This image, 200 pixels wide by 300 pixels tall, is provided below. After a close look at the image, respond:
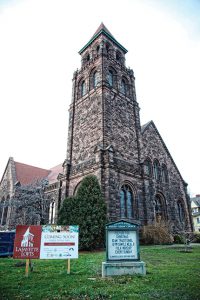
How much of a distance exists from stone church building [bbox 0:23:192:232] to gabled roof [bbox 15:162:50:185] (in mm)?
6278

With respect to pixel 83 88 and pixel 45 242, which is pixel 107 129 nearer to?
pixel 83 88

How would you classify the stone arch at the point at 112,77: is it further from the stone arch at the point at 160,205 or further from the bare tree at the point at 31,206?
the bare tree at the point at 31,206

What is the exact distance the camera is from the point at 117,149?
20.9 meters

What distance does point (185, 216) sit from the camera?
26.1 m

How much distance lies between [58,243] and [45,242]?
1.46ft

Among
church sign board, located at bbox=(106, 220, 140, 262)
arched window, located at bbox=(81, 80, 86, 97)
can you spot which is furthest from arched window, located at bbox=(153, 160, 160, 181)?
church sign board, located at bbox=(106, 220, 140, 262)

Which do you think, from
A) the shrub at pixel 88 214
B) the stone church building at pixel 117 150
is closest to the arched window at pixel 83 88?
the stone church building at pixel 117 150

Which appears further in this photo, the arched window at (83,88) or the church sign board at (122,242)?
the arched window at (83,88)

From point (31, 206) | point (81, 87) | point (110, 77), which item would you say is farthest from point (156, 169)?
point (31, 206)

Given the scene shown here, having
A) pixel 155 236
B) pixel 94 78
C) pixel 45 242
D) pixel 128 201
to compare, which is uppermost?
pixel 94 78

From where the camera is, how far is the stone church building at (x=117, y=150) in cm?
1930

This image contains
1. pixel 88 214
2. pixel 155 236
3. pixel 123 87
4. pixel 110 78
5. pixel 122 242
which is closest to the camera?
pixel 122 242

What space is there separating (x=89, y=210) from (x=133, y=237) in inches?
328

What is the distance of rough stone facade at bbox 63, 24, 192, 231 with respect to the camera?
19281 mm
